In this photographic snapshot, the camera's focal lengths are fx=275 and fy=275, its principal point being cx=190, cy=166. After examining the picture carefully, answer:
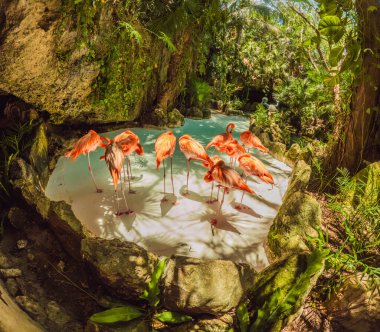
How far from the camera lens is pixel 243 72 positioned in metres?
10.8

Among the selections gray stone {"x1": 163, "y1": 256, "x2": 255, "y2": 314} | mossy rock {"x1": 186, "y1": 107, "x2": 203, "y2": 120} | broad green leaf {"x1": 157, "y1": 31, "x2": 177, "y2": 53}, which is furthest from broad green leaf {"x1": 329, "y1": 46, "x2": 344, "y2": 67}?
mossy rock {"x1": 186, "y1": 107, "x2": 203, "y2": 120}

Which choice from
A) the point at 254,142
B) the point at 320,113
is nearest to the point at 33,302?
the point at 254,142

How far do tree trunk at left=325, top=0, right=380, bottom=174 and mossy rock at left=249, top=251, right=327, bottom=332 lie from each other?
1883mm

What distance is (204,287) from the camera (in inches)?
70.1

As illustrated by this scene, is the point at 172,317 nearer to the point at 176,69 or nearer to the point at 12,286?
the point at 12,286

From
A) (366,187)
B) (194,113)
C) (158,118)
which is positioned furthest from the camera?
(194,113)

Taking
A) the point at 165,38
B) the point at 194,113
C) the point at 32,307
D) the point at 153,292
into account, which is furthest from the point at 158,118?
the point at 32,307

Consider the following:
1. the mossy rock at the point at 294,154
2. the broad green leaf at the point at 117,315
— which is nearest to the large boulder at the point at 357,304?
the broad green leaf at the point at 117,315

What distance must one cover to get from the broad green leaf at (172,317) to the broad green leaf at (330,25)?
2.52 meters

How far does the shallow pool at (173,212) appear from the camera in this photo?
2465mm

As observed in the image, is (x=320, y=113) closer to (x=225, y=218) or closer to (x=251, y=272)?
(x=225, y=218)

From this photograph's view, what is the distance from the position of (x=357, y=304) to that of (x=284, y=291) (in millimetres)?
549

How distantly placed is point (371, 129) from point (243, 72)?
840cm

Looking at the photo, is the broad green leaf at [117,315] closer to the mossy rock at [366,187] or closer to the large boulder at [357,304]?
the large boulder at [357,304]
